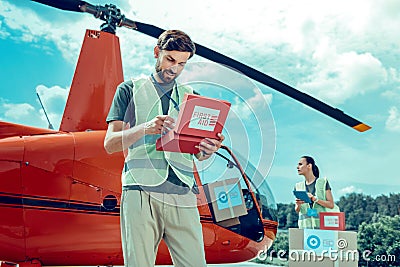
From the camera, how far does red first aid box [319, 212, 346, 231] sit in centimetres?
412

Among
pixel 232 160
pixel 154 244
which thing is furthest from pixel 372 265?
pixel 154 244

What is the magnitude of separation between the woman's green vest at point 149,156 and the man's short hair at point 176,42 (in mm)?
151

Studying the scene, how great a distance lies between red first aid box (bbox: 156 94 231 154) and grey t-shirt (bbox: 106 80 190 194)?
0.18m

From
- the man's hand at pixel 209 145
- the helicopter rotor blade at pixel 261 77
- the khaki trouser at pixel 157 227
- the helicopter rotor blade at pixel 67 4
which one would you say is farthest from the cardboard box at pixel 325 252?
the helicopter rotor blade at pixel 67 4

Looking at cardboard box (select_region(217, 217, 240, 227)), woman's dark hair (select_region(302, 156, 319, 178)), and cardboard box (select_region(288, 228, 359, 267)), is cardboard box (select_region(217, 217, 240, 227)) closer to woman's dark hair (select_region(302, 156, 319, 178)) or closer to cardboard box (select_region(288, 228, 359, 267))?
cardboard box (select_region(288, 228, 359, 267))

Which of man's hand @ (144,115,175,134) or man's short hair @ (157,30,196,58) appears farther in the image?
man's short hair @ (157,30,196,58)

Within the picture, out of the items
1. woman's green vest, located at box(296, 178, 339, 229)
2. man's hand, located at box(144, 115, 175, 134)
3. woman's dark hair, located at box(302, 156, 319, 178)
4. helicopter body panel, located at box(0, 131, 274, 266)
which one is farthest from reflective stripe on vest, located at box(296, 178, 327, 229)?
man's hand, located at box(144, 115, 175, 134)

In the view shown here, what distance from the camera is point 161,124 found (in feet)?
5.05

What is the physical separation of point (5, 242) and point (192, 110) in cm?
289

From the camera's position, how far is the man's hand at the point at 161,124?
153cm

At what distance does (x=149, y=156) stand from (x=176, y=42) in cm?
45

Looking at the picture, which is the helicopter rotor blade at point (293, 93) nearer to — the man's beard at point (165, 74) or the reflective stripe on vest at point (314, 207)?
the reflective stripe on vest at point (314, 207)

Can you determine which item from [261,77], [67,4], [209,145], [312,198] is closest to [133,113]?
[209,145]

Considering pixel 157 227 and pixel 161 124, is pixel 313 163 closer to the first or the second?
pixel 157 227
